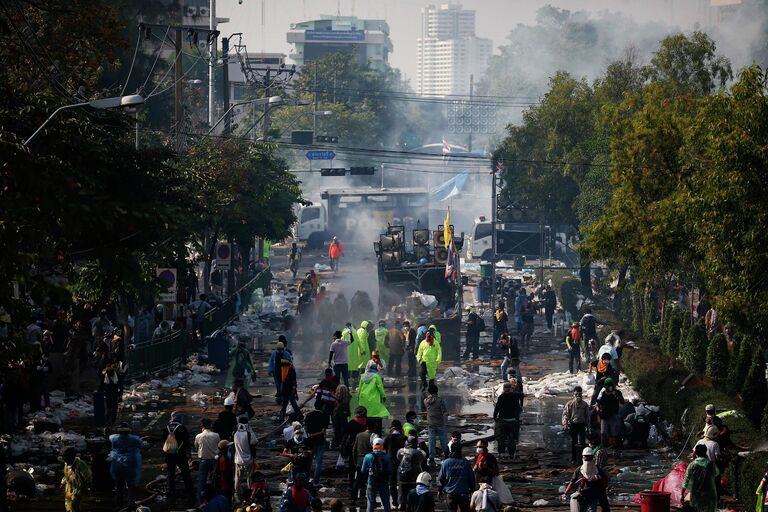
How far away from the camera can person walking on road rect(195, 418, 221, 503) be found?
20.4 meters

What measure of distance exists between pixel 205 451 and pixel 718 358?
12.4 m

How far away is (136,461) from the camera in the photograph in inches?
786

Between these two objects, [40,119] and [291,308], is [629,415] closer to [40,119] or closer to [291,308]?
[40,119]

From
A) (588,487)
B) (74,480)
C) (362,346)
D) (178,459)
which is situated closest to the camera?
(74,480)

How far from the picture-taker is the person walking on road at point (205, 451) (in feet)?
66.8

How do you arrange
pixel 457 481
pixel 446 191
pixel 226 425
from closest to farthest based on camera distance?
1. pixel 457 481
2. pixel 226 425
3. pixel 446 191

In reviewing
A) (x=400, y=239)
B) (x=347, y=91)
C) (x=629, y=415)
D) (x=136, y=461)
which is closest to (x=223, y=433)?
(x=136, y=461)

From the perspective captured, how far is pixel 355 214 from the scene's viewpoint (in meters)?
87.8

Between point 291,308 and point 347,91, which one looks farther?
point 347,91

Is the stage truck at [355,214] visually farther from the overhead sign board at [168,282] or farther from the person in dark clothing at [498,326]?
the overhead sign board at [168,282]

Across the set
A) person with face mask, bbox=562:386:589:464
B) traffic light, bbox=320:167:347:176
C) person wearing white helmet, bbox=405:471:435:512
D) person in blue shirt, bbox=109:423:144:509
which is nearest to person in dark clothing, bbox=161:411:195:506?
person in blue shirt, bbox=109:423:144:509

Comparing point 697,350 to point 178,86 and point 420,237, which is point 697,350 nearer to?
point 178,86

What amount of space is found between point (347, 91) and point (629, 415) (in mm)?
122964

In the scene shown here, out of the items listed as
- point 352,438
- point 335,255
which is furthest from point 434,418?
point 335,255
